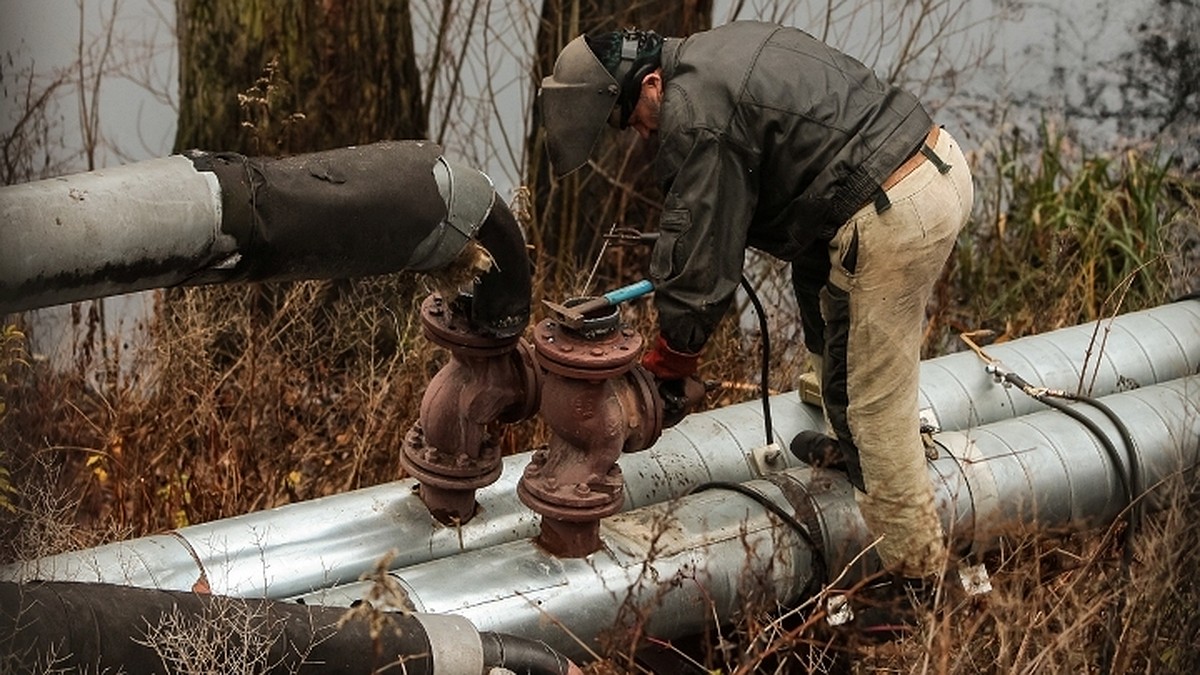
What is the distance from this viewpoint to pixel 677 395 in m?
4.46

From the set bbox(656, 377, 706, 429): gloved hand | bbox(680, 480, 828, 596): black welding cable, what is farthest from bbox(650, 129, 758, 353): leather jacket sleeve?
bbox(680, 480, 828, 596): black welding cable

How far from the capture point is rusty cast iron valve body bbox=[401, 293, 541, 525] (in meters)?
4.29

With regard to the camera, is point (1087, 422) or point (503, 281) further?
point (1087, 422)

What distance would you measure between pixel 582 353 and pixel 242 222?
3.12 feet

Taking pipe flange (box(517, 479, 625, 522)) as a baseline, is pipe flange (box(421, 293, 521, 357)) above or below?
above

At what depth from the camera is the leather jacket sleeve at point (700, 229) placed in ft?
13.7

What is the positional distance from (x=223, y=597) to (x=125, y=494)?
1.87 meters

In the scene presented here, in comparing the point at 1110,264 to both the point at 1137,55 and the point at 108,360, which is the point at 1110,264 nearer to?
the point at 1137,55

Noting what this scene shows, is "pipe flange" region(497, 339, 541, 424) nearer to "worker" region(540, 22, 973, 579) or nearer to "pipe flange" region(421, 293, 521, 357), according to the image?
"pipe flange" region(421, 293, 521, 357)

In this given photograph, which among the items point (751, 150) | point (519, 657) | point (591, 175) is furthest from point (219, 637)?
point (591, 175)

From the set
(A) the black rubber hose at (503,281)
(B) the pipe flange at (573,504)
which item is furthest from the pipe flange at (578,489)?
(A) the black rubber hose at (503,281)

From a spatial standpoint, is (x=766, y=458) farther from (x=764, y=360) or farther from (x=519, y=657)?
(x=519, y=657)

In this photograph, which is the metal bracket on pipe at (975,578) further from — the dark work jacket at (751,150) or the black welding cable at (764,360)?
the dark work jacket at (751,150)

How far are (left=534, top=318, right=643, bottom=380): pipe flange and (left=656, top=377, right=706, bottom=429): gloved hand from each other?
250mm
